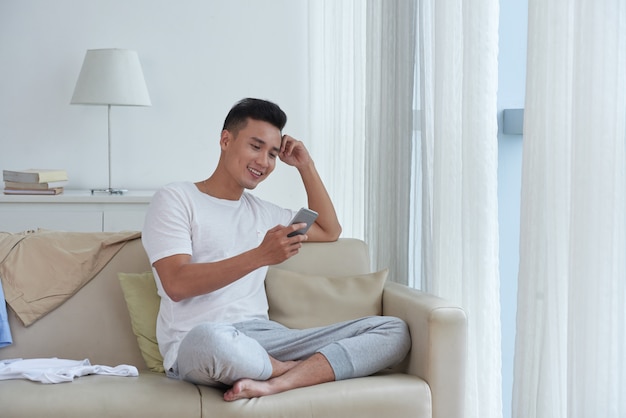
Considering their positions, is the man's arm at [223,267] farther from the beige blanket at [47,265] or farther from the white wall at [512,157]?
the white wall at [512,157]

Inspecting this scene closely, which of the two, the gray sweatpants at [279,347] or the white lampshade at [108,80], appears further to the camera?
the white lampshade at [108,80]

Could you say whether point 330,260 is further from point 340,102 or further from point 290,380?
point 340,102

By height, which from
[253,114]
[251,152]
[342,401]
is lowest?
[342,401]

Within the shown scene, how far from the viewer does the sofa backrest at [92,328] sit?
2.46 metres

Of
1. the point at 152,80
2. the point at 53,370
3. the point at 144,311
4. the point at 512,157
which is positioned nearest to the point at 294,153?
the point at 144,311

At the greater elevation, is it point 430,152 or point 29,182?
point 430,152

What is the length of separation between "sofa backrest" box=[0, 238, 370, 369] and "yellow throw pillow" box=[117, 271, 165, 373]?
5 cm

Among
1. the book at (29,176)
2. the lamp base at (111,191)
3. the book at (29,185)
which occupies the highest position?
the book at (29,176)

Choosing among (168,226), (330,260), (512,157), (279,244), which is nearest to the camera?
(279,244)

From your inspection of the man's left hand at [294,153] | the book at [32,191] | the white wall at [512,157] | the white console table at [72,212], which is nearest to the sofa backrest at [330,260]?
the man's left hand at [294,153]

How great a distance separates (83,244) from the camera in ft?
8.55

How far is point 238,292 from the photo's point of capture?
2.46 m

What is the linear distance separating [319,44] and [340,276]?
201 cm

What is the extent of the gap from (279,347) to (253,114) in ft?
2.29
